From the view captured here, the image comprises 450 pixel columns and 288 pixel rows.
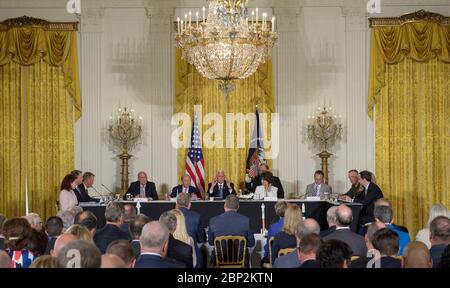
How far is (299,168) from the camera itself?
51.1ft

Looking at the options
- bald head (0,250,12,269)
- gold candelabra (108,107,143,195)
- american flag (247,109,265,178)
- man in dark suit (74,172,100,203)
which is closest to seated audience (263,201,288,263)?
bald head (0,250,12,269)

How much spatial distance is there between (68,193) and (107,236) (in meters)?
5.11

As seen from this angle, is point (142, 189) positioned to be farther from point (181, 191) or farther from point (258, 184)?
point (258, 184)

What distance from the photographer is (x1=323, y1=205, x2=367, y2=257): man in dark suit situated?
6909 mm

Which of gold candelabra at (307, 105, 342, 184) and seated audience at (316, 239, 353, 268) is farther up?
gold candelabra at (307, 105, 342, 184)

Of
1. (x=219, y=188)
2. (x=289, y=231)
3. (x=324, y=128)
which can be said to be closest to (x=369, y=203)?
(x=219, y=188)

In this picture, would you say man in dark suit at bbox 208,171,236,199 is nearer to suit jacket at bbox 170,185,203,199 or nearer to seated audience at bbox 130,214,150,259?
suit jacket at bbox 170,185,203,199

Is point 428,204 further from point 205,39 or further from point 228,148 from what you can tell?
point 205,39

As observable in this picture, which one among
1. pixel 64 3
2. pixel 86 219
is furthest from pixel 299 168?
pixel 86 219

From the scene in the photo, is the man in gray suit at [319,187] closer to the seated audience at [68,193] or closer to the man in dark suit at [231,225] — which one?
the seated audience at [68,193]

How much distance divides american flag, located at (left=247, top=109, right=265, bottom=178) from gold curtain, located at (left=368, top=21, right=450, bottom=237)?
2.40 meters

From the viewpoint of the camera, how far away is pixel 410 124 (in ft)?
50.9

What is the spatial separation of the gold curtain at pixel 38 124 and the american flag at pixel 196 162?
253 cm

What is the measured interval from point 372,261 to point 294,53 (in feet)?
33.1
